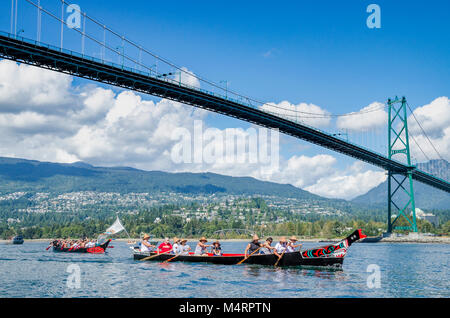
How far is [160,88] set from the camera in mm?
44031

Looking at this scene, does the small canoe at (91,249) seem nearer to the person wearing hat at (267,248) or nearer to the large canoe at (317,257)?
the person wearing hat at (267,248)

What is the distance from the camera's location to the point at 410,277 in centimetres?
2347

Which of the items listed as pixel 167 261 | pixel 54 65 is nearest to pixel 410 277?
pixel 167 261

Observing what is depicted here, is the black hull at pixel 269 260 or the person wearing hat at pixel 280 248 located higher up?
the person wearing hat at pixel 280 248

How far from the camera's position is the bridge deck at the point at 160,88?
34125 mm

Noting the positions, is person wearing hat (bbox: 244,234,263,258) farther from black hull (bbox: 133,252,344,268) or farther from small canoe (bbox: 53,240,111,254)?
small canoe (bbox: 53,240,111,254)

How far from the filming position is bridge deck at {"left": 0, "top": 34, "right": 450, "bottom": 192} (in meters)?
34.1
